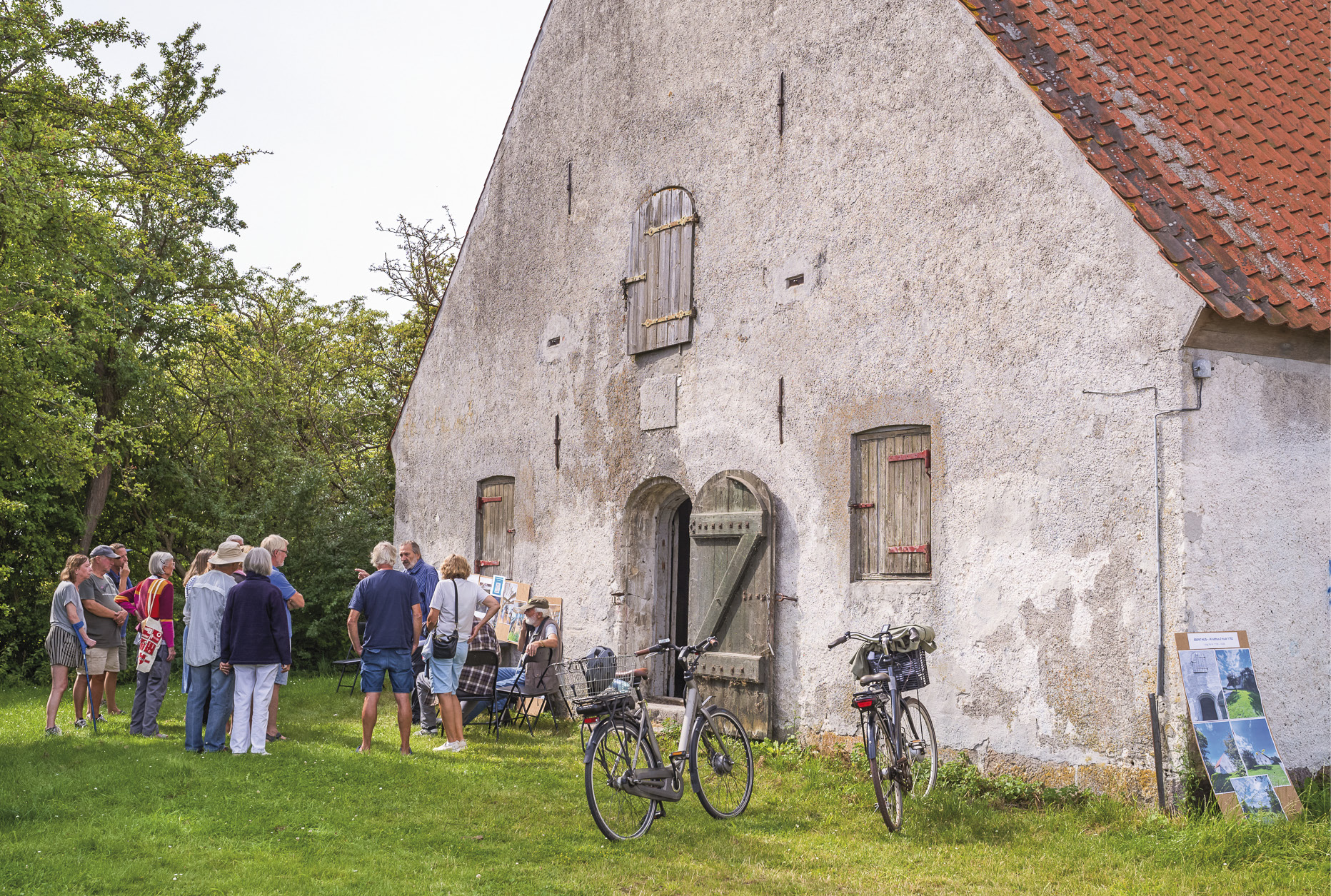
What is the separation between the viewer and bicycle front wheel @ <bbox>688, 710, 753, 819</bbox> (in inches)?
271

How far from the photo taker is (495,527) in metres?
12.9

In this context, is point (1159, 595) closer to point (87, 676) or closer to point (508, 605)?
point (508, 605)

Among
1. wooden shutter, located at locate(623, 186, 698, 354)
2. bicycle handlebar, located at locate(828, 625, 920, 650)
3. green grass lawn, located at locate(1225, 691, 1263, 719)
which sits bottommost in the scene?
green grass lawn, located at locate(1225, 691, 1263, 719)

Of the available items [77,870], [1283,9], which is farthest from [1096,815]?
[1283,9]

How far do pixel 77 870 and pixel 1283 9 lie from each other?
11036mm

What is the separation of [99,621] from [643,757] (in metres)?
6.04

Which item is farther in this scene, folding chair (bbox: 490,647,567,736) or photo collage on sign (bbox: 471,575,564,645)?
photo collage on sign (bbox: 471,575,564,645)

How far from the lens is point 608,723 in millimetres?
6438

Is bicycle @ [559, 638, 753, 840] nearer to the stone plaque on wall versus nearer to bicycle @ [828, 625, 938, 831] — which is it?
bicycle @ [828, 625, 938, 831]

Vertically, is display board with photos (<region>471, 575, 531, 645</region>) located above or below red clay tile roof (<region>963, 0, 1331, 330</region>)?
below

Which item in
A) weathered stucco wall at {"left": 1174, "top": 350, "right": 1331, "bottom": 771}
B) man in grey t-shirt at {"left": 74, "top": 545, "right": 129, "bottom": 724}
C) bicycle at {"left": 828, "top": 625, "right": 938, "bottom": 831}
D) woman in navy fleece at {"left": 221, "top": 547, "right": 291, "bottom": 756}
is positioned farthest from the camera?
man in grey t-shirt at {"left": 74, "top": 545, "right": 129, "bottom": 724}

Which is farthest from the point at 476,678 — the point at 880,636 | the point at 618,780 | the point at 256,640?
the point at 880,636

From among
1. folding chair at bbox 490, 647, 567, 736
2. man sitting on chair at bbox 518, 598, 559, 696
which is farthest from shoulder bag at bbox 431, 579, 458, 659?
man sitting on chair at bbox 518, 598, 559, 696

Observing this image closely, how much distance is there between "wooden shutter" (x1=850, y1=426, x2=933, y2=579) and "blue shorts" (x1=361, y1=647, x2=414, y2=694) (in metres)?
3.63
